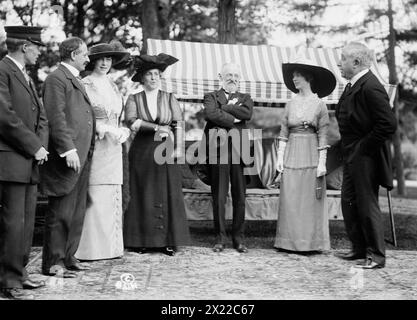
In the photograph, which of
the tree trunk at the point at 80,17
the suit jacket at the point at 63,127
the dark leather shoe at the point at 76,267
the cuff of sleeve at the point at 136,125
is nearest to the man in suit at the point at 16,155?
the suit jacket at the point at 63,127

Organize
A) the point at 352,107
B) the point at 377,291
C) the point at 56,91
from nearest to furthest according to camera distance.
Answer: the point at 377,291 → the point at 56,91 → the point at 352,107

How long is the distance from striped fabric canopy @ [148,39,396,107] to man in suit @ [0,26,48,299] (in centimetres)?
388

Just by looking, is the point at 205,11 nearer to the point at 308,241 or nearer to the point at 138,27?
the point at 138,27

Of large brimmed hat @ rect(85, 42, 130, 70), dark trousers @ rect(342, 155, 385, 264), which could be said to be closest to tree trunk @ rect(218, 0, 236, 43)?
large brimmed hat @ rect(85, 42, 130, 70)

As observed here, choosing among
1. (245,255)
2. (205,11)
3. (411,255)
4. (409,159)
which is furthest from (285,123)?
(409,159)

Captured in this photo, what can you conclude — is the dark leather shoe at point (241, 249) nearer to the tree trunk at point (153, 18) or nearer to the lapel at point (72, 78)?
the lapel at point (72, 78)

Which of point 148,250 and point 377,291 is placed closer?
point 377,291

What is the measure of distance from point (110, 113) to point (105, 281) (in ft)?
5.92

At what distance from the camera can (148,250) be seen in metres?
6.66

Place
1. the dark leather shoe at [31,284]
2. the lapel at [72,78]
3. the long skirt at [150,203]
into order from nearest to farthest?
the dark leather shoe at [31,284] → the lapel at [72,78] → the long skirt at [150,203]

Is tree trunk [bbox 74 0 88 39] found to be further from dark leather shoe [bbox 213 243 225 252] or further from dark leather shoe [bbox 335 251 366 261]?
dark leather shoe [bbox 335 251 366 261]

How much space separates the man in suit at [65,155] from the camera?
507cm

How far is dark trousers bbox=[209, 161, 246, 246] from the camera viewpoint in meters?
6.65

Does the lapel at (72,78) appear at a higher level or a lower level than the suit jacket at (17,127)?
higher
